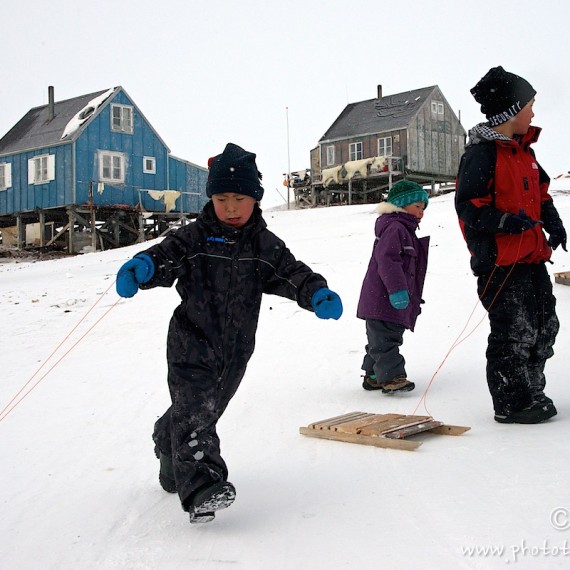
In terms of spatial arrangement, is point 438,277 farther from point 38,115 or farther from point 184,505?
point 38,115

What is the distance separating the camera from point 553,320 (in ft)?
14.3

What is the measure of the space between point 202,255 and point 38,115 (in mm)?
37049

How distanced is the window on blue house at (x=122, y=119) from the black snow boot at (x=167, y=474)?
31175 mm

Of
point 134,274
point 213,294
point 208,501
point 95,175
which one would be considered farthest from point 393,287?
point 95,175

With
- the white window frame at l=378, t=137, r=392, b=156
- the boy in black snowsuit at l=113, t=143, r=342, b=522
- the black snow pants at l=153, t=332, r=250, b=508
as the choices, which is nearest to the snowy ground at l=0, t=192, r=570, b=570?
the black snow pants at l=153, t=332, r=250, b=508

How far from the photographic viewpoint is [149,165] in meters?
33.8

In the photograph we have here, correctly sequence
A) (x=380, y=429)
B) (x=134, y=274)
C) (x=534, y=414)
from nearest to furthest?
A: 1. (x=134, y=274)
2. (x=380, y=429)
3. (x=534, y=414)

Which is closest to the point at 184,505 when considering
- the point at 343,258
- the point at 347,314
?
the point at 347,314

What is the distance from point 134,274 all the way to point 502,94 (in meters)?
2.80

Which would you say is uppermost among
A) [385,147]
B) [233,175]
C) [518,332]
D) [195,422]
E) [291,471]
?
[385,147]

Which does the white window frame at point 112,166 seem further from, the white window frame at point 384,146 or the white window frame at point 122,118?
Answer: the white window frame at point 384,146

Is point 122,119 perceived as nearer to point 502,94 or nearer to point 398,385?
point 398,385

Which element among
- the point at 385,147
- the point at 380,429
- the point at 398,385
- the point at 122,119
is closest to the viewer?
the point at 380,429

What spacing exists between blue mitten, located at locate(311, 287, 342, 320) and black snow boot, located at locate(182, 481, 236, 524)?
0.88 meters
